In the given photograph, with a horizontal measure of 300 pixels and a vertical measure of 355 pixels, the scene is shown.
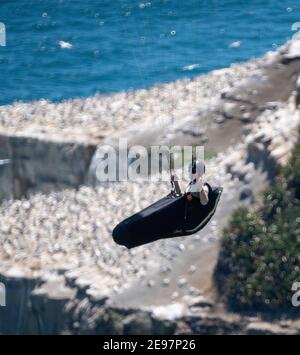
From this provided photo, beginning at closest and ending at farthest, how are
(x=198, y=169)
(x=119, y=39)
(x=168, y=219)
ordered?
A: (x=198, y=169) < (x=168, y=219) < (x=119, y=39)

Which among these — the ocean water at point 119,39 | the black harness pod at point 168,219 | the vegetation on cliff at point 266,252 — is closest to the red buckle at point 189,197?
the black harness pod at point 168,219

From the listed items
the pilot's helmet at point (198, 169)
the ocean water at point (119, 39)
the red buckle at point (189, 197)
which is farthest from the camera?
the ocean water at point (119, 39)

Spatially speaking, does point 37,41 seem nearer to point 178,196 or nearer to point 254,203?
point 254,203

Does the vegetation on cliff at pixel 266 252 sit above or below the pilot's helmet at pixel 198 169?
below

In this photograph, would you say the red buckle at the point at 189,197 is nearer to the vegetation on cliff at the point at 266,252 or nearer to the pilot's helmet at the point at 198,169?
the pilot's helmet at the point at 198,169

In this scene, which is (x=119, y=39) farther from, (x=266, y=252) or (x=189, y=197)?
(x=189, y=197)

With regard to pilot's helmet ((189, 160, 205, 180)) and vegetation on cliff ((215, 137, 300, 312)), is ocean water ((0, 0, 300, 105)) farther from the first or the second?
pilot's helmet ((189, 160, 205, 180))

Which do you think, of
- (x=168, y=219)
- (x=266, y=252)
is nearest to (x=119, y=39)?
(x=266, y=252)
